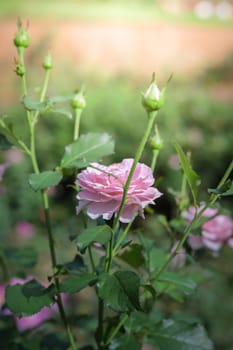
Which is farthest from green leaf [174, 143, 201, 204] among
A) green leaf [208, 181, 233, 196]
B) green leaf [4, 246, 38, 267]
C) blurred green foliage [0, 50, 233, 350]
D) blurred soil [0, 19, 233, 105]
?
blurred soil [0, 19, 233, 105]

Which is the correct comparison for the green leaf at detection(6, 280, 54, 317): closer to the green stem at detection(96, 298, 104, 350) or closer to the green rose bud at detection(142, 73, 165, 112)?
the green stem at detection(96, 298, 104, 350)

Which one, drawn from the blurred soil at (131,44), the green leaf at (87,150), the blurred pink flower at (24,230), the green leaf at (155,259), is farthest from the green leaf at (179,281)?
the blurred soil at (131,44)

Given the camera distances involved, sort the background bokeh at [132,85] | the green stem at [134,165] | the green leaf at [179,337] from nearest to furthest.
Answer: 1. the green stem at [134,165]
2. the green leaf at [179,337]
3. the background bokeh at [132,85]

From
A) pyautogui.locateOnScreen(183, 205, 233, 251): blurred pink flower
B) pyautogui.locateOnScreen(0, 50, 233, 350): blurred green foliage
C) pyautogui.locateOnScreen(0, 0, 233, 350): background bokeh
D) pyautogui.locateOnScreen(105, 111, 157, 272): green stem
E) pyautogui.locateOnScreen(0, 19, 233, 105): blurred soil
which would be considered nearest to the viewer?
pyautogui.locateOnScreen(105, 111, 157, 272): green stem

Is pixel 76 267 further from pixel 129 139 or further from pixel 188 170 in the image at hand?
pixel 129 139

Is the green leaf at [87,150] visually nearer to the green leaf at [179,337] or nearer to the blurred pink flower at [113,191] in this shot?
the blurred pink flower at [113,191]

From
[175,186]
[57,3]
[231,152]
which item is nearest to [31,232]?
[175,186]

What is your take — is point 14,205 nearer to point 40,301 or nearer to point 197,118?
point 197,118
